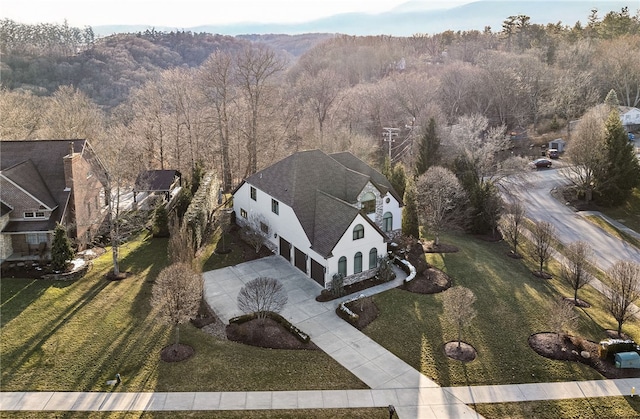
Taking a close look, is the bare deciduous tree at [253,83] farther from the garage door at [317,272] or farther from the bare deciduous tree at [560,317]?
the bare deciduous tree at [560,317]

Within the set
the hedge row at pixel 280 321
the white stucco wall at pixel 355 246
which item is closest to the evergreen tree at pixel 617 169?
the white stucco wall at pixel 355 246

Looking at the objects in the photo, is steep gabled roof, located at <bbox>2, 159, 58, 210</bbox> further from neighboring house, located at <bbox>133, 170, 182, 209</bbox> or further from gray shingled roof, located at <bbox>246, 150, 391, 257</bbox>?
gray shingled roof, located at <bbox>246, 150, 391, 257</bbox>

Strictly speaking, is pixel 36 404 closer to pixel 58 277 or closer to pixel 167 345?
pixel 167 345

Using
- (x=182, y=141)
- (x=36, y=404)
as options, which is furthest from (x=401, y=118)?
(x=36, y=404)

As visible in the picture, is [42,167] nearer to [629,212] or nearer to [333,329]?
[333,329]

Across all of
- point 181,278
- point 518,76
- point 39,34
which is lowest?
point 181,278

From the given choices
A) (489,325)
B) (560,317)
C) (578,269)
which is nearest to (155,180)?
(489,325)
